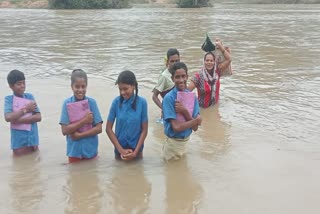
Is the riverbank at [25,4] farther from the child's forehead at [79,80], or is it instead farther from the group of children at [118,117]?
the child's forehead at [79,80]

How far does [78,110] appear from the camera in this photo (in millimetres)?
4887

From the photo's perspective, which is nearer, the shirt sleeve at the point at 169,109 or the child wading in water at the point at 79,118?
the child wading in water at the point at 79,118

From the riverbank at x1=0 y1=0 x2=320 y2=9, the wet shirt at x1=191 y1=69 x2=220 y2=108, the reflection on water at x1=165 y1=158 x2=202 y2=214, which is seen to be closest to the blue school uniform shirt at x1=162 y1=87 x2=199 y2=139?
the reflection on water at x1=165 y1=158 x2=202 y2=214

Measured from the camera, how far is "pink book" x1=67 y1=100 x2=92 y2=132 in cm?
487

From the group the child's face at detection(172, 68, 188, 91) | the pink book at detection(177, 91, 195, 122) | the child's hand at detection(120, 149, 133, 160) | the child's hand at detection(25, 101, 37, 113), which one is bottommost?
the child's hand at detection(120, 149, 133, 160)

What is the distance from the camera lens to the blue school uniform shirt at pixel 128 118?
16.2 ft

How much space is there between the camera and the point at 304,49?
1564cm

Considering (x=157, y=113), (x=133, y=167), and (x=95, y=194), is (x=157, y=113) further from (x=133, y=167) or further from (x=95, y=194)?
(x=95, y=194)

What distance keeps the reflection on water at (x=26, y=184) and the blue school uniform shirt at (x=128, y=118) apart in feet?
3.24

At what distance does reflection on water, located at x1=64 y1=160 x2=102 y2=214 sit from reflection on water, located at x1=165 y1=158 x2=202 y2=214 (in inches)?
26.7

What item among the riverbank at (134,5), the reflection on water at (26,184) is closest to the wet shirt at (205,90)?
the reflection on water at (26,184)

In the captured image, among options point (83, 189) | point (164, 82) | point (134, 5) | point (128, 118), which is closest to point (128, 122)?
point (128, 118)

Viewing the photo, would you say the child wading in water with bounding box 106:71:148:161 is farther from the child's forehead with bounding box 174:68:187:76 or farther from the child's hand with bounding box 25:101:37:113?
the child's hand with bounding box 25:101:37:113

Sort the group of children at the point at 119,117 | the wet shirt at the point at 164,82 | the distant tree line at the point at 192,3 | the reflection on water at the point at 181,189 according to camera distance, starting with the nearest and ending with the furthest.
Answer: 1. the reflection on water at the point at 181,189
2. the group of children at the point at 119,117
3. the wet shirt at the point at 164,82
4. the distant tree line at the point at 192,3
